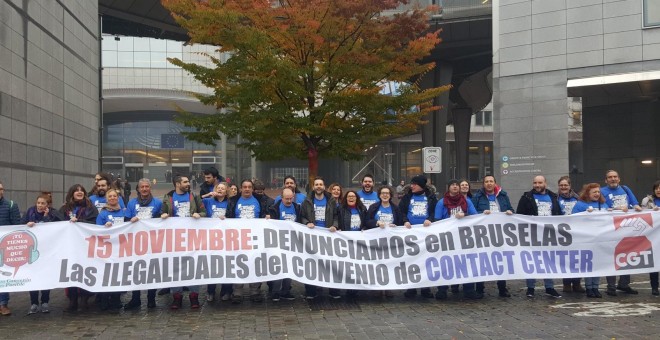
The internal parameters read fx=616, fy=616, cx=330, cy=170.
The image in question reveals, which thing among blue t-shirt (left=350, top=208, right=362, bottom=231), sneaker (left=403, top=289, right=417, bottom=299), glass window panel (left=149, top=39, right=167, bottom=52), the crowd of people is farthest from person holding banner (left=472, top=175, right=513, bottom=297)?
glass window panel (left=149, top=39, right=167, bottom=52)

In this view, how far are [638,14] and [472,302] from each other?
45.6 ft

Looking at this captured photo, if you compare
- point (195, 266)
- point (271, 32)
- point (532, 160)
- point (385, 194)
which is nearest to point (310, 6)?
point (271, 32)

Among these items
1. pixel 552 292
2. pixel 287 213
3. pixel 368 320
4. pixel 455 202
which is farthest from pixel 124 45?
pixel 368 320

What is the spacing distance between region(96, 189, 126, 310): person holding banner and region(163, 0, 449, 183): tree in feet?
21.0

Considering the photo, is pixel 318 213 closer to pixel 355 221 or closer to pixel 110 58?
pixel 355 221

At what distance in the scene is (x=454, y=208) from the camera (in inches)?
363

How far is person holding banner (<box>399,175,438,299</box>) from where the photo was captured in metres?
9.30

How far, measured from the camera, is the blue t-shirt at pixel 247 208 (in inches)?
359

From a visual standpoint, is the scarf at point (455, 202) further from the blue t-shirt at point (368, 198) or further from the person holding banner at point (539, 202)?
the blue t-shirt at point (368, 198)

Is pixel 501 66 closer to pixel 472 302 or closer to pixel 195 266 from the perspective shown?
pixel 472 302

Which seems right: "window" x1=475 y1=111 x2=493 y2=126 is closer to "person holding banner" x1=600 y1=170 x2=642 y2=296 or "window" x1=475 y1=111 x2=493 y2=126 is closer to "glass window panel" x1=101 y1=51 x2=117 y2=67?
"glass window panel" x1=101 y1=51 x2=117 y2=67

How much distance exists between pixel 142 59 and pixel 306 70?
4398cm

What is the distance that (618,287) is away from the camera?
949 cm

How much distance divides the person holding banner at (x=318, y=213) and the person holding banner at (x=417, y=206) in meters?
1.08
